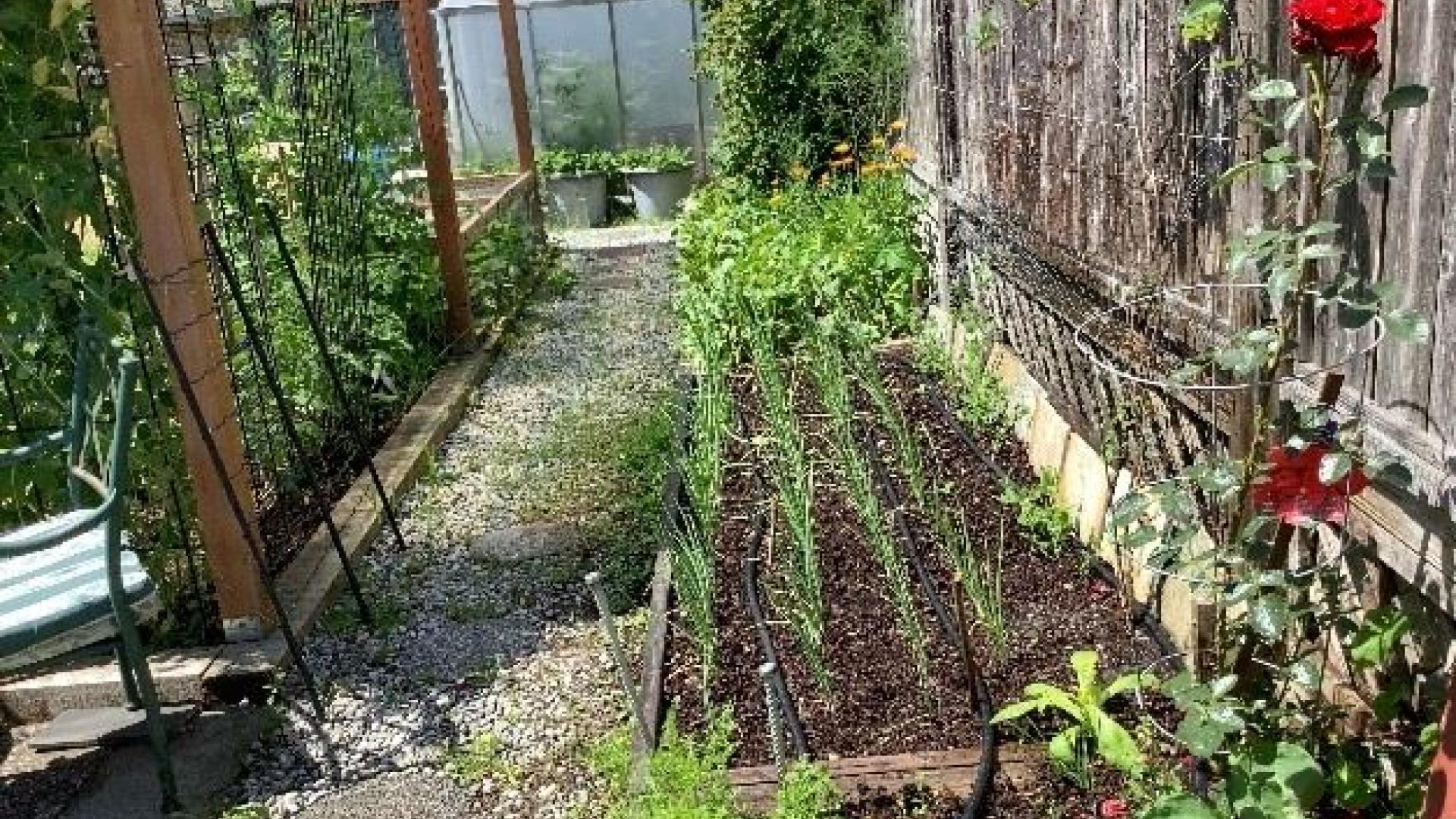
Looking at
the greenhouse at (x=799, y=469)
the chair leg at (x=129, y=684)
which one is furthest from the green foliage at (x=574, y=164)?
the chair leg at (x=129, y=684)

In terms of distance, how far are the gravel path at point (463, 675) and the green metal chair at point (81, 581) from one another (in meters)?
0.39

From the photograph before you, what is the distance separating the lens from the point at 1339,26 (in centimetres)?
188

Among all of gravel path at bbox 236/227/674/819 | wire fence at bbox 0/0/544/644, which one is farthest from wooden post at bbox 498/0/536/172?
gravel path at bbox 236/227/674/819

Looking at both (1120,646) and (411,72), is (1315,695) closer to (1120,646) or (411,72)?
(1120,646)

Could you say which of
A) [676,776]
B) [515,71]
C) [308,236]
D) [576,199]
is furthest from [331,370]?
[576,199]

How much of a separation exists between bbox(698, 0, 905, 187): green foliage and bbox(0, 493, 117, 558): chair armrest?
5.49 metres

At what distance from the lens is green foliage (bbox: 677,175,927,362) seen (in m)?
5.73

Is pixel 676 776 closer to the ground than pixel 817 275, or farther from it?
closer to the ground

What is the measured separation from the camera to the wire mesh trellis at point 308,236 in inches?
164

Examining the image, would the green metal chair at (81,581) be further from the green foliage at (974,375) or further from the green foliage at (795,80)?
the green foliage at (795,80)

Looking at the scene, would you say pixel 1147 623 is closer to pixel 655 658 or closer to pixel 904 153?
pixel 655 658

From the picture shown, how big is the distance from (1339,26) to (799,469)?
2060mm

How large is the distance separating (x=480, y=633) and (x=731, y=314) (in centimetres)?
243

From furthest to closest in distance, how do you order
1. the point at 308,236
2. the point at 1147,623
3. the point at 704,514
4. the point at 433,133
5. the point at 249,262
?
the point at 433,133, the point at 308,236, the point at 249,262, the point at 704,514, the point at 1147,623
